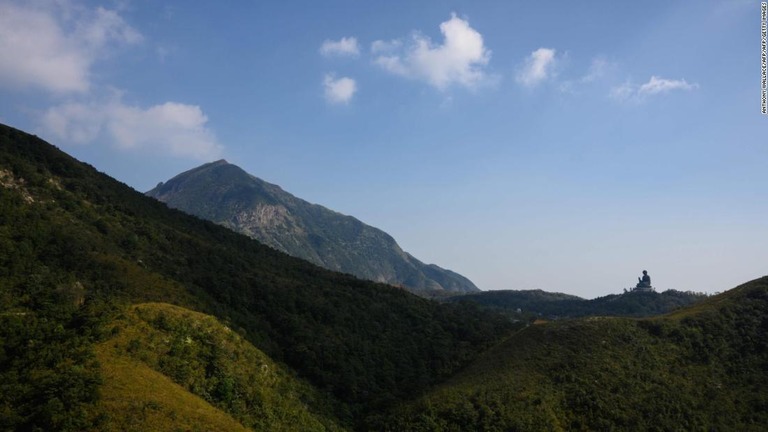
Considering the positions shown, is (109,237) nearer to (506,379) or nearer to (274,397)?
(274,397)

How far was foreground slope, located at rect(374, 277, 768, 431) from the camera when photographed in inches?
2463

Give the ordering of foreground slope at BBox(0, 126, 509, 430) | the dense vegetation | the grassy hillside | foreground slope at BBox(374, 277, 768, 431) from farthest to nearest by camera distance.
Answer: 1. foreground slope at BBox(374, 277, 768, 431)
2. the dense vegetation
3. foreground slope at BBox(0, 126, 509, 430)
4. the grassy hillside

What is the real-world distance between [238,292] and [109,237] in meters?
27.4

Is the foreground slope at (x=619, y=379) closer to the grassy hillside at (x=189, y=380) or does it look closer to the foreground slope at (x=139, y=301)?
the grassy hillside at (x=189, y=380)

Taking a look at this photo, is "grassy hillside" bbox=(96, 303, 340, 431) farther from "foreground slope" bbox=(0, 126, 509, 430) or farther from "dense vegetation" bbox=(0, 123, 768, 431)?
"foreground slope" bbox=(0, 126, 509, 430)

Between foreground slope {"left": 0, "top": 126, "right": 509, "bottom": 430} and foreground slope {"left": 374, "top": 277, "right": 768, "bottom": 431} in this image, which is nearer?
foreground slope {"left": 0, "top": 126, "right": 509, "bottom": 430}

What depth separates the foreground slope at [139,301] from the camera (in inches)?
1678

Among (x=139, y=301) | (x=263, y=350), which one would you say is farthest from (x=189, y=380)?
(x=263, y=350)

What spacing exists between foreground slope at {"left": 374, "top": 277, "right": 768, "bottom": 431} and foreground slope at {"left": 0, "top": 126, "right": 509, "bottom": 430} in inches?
663

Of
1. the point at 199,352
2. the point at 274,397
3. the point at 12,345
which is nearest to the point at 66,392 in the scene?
the point at 12,345

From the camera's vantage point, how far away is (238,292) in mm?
102688

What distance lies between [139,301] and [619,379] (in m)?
71.5

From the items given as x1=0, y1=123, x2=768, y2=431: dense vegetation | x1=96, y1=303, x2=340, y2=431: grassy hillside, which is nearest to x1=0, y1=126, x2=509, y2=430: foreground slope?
x1=0, y1=123, x2=768, y2=431: dense vegetation

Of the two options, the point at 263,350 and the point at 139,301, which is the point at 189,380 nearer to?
the point at 139,301
